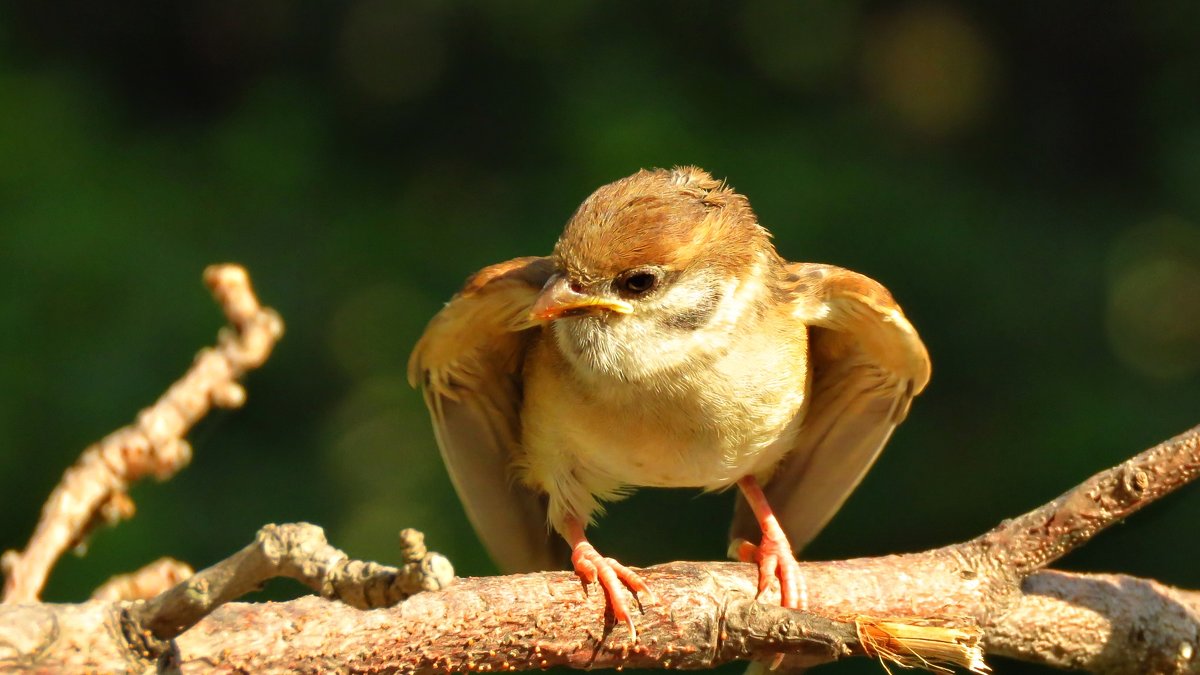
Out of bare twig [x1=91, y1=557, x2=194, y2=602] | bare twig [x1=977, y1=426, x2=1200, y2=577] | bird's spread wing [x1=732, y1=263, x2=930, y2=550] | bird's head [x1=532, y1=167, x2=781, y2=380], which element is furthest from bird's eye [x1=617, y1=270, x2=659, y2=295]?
bare twig [x1=91, y1=557, x2=194, y2=602]

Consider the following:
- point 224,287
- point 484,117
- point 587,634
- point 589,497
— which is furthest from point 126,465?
point 484,117

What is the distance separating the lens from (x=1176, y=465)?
2.68m

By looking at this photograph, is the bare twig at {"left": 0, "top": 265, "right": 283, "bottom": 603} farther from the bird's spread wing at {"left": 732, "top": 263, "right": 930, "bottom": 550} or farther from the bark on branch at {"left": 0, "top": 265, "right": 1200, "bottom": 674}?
the bird's spread wing at {"left": 732, "top": 263, "right": 930, "bottom": 550}

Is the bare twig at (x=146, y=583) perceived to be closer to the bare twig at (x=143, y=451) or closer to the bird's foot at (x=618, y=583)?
the bare twig at (x=143, y=451)

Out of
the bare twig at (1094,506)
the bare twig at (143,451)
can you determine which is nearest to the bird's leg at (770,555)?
the bare twig at (1094,506)

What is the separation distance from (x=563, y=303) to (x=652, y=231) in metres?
0.27

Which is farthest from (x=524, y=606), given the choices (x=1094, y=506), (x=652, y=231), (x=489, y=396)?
(x=1094, y=506)

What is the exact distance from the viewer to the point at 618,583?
2.64 m

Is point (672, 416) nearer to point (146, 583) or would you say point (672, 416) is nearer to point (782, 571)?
point (782, 571)

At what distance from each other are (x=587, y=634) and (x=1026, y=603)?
105 centimetres

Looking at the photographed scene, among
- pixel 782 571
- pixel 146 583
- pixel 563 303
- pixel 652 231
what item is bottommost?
pixel 782 571

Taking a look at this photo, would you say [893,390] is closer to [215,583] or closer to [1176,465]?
[1176,465]

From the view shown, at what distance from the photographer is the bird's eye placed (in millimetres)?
2980

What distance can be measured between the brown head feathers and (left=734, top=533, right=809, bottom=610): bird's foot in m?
0.69
